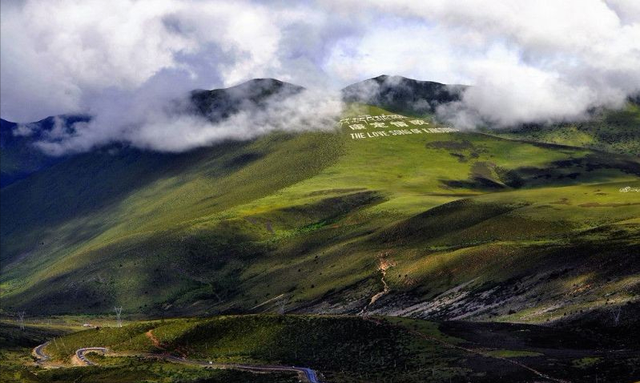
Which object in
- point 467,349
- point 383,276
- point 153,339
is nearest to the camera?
point 467,349

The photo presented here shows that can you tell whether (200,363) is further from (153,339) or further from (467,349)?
(467,349)

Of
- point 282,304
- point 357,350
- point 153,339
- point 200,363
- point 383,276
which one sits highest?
point 153,339

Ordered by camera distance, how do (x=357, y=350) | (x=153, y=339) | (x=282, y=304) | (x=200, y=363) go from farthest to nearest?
1. (x=282, y=304)
2. (x=153, y=339)
3. (x=200, y=363)
4. (x=357, y=350)

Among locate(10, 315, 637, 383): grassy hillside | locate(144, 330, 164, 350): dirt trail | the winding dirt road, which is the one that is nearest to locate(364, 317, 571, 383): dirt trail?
locate(10, 315, 637, 383): grassy hillside

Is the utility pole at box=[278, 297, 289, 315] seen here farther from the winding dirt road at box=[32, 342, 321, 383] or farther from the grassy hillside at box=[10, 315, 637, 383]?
the winding dirt road at box=[32, 342, 321, 383]

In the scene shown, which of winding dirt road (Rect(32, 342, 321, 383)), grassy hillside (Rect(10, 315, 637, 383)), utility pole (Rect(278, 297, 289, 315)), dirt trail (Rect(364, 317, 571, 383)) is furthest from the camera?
utility pole (Rect(278, 297, 289, 315))

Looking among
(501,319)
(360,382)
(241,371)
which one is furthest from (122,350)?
(501,319)

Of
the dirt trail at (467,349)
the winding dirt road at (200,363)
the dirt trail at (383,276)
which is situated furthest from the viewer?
the dirt trail at (383,276)

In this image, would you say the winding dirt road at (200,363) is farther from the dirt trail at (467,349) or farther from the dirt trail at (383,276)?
the dirt trail at (383,276)

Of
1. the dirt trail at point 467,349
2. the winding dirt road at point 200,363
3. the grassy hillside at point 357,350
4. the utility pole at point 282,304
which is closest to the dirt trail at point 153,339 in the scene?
the winding dirt road at point 200,363

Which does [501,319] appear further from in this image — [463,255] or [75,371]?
[75,371]

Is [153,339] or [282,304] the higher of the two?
[153,339]

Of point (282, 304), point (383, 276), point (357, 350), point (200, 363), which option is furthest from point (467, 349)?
point (282, 304)

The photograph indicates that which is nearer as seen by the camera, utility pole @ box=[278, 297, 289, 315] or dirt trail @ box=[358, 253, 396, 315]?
dirt trail @ box=[358, 253, 396, 315]
